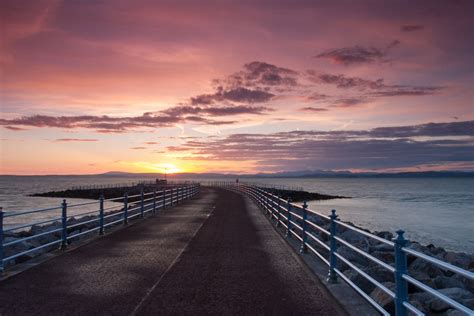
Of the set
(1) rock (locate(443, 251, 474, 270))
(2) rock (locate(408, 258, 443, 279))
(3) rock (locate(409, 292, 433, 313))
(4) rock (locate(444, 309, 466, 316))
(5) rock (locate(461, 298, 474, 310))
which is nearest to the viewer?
(4) rock (locate(444, 309, 466, 316))

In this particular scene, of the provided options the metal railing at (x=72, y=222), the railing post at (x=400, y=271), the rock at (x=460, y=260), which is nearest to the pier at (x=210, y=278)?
the railing post at (x=400, y=271)

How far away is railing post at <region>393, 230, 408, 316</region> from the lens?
5.68 metres

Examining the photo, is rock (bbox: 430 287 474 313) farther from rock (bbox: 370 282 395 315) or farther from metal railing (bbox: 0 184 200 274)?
metal railing (bbox: 0 184 200 274)

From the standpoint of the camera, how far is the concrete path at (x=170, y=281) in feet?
24.0

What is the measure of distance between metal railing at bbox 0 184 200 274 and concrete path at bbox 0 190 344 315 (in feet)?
2.16

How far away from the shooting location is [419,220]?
184 feet

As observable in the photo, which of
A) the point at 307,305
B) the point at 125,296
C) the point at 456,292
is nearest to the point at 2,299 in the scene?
the point at 125,296

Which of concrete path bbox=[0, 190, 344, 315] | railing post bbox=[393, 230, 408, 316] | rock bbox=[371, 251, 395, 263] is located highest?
railing post bbox=[393, 230, 408, 316]

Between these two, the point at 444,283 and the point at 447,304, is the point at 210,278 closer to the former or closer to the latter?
the point at 447,304

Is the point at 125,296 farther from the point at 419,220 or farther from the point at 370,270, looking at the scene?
the point at 419,220

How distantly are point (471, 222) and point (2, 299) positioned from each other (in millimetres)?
56587

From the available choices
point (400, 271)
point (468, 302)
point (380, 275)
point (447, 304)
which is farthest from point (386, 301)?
point (380, 275)

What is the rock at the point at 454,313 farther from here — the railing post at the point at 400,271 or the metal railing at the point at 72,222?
the metal railing at the point at 72,222

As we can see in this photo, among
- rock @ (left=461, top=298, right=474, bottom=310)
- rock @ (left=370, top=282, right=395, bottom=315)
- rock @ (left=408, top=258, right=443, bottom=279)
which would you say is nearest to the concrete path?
rock @ (left=370, top=282, right=395, bottom=315)
